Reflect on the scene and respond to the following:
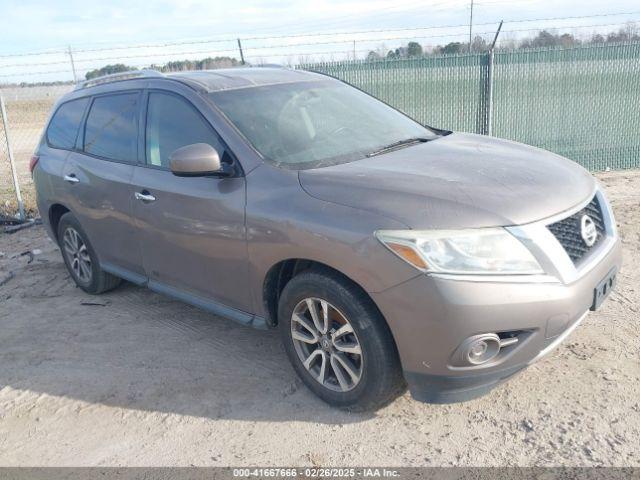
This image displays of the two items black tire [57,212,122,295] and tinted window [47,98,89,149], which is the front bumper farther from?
tinted window [47,98,89,149]

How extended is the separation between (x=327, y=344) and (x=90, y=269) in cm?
296

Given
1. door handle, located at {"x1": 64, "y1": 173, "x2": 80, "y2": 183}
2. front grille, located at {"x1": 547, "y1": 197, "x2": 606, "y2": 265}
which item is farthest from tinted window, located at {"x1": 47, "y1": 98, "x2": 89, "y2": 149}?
front grille, located at {"x1": 547, "y1": 197, "x2": 606, "y2": 265}

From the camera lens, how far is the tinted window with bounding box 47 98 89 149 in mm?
5129

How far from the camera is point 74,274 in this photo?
18.2ft

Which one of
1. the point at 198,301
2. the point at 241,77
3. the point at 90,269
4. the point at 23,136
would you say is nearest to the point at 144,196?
the point at 198,301

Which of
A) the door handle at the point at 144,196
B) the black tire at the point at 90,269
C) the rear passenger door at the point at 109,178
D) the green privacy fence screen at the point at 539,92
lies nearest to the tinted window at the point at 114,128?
the rear passenger door at the point at 109,178

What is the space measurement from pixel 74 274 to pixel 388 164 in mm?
3566

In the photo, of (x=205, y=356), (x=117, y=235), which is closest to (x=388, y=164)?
(x=205, y=356)

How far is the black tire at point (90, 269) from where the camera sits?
5117 mm

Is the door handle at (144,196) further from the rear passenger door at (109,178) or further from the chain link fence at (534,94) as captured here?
the chain link fence at (534,94)

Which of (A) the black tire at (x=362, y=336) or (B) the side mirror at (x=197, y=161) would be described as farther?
(B) the side mirror at (x=197, y=161)

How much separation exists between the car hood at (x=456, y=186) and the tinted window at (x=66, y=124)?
281 cm

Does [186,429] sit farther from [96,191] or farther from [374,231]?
[96,191]

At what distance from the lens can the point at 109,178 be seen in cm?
444
